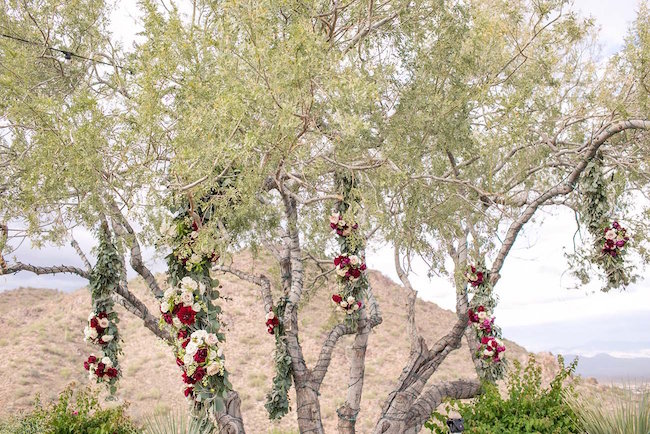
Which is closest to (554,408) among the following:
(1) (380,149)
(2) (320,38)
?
(1) (380,149)

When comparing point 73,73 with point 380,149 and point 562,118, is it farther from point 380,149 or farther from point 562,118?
point 562,118

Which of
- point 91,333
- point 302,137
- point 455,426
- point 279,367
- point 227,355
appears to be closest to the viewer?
point 302,137

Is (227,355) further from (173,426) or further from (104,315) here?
(173,426)

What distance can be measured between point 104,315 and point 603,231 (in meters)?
7.58

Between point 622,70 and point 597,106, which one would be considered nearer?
point 622,70

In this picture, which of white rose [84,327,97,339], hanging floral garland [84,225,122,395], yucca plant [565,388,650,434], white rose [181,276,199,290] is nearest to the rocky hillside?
hanging floral garland [84,225,122,395]

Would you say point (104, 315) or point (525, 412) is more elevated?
point (104, 315)

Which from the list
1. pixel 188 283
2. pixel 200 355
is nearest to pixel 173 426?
pixel 200 355

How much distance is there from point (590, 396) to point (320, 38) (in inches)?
227

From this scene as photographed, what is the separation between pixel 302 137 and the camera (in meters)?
6.12

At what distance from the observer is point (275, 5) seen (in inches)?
258

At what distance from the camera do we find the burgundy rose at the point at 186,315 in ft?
21.4

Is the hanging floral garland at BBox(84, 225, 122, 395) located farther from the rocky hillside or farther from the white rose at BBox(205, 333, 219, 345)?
the rocky hillside

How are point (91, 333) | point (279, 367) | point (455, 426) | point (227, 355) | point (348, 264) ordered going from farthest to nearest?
point (227, 355) < point (455, 426) < point (91, 333) < point (279, 367) < point (348, 264)
